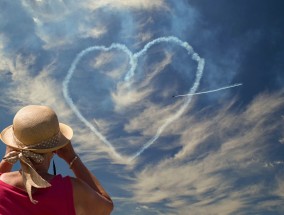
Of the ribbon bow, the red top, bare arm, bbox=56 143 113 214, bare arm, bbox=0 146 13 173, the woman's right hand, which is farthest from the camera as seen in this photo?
bare arm, bbox=0 146 13 173

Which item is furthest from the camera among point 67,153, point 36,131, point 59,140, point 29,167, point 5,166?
point 5,166

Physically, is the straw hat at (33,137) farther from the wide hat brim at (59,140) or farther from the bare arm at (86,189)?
the bare arm at (86,189)

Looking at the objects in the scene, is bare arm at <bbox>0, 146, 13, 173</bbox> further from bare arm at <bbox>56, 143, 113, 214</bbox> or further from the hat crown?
bare arm at <bbox>56, 143, 113, 214</bbox>

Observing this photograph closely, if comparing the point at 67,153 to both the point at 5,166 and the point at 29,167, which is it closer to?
the point at 29,167

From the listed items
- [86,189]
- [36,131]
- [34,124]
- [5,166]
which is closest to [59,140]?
[36,131]

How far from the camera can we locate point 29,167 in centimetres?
668

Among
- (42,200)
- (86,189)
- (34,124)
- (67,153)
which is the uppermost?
(34,124)

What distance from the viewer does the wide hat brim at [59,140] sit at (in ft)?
22.4

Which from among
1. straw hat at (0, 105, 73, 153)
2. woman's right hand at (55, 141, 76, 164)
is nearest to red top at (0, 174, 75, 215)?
woman's right hand at (55, 141, 76, 164)

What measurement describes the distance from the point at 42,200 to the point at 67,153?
116 cm

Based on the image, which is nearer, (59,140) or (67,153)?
(59,140)

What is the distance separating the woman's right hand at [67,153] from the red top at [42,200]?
0.54m

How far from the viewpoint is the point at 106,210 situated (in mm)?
6945

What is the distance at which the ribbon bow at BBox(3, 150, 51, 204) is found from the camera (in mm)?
6383
